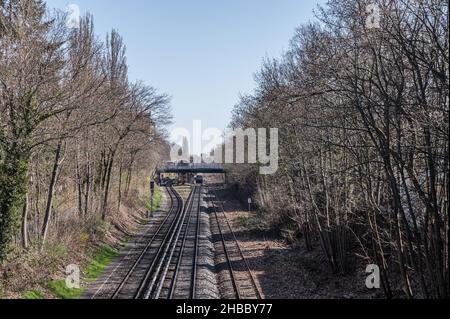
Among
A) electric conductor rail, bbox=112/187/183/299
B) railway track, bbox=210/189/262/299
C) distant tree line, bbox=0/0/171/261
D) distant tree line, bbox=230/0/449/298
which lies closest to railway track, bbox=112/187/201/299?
electric conductor rail, bbox=112/187/183/299

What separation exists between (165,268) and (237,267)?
3.28 meters

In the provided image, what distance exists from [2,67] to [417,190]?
14.1 m

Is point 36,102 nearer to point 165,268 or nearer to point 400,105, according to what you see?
point 165,268

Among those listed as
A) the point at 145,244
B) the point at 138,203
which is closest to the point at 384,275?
the point at 145,244

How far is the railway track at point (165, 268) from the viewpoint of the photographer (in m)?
16.6

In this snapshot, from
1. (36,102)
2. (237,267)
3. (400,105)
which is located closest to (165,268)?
(237,267)

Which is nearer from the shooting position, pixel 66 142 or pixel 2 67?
pixel 2 67

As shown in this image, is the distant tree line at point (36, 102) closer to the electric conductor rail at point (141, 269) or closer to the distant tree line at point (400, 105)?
the electric conductor rail at point (141, 269)

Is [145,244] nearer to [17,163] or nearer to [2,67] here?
[17,163]

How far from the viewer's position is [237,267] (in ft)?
69.5

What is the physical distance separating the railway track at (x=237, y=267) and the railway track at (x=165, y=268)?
62.3 inches

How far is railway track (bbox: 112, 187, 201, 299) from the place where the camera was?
1659 cm
